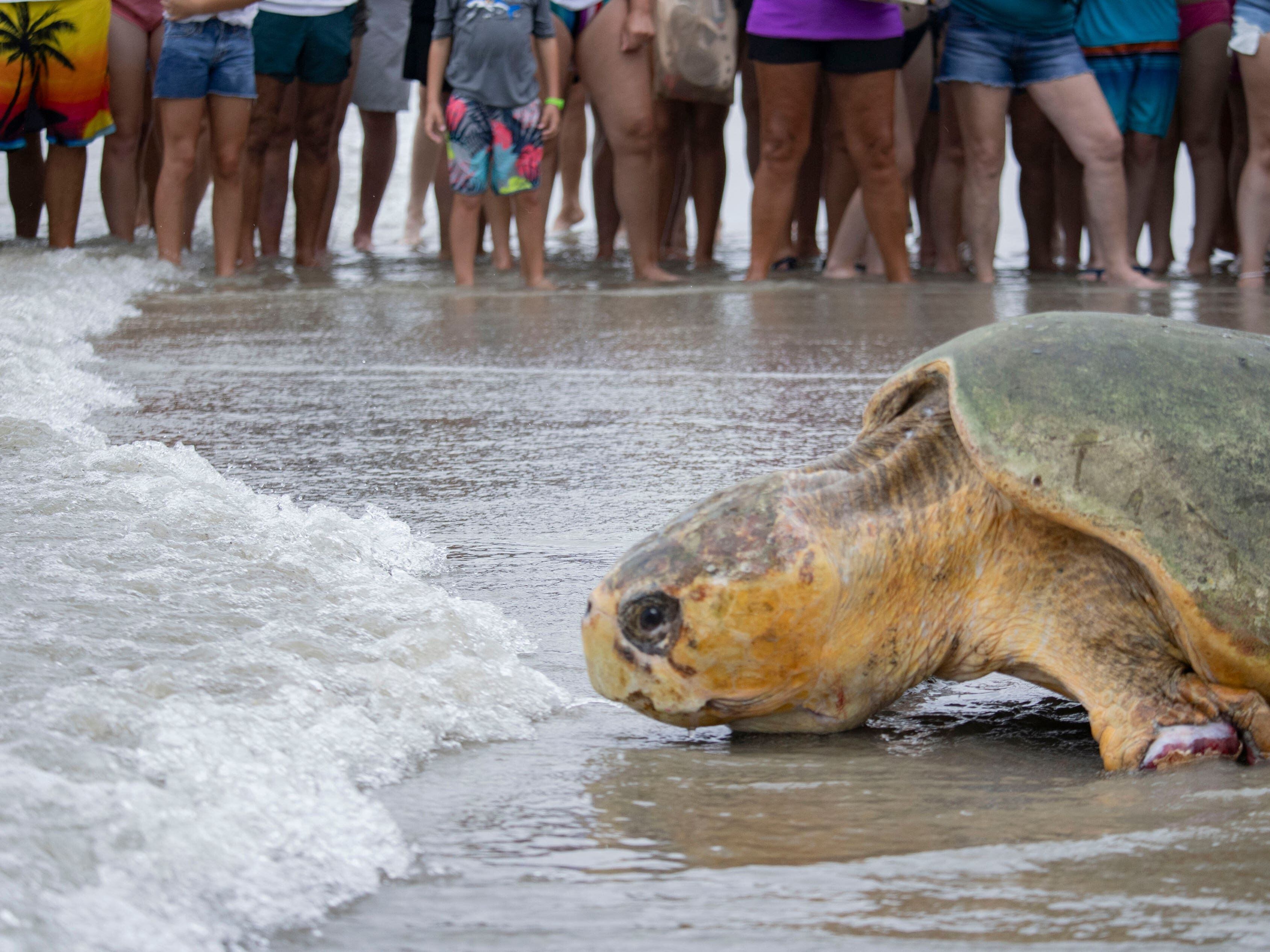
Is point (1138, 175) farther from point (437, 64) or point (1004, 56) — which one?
point (437, 64)

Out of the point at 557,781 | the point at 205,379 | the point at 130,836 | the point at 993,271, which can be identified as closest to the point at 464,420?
the point at 205,379

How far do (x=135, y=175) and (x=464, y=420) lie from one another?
3950 mm

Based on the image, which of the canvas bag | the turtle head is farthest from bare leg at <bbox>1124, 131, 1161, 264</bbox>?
the turtle head

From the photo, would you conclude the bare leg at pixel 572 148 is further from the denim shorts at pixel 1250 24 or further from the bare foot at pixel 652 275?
the denim shorts at pixel 1250 24

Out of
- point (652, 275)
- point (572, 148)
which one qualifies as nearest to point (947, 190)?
point (652, 275)

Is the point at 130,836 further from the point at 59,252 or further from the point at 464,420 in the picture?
the point at 59,252

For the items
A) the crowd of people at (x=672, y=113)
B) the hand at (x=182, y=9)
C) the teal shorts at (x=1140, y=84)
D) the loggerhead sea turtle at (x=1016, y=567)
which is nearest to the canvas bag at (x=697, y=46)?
the crowd of people at (x=672, y=113)

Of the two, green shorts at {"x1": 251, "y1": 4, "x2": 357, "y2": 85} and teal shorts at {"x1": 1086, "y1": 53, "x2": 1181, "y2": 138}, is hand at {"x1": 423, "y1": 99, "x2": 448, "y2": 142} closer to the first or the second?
green shorts at {"x1": 251, "y1": 4, "x2": 357, "y2": 85}

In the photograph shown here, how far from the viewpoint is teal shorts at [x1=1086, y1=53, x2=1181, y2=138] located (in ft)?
19.2

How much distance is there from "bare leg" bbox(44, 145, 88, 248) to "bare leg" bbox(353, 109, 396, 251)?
1574mm

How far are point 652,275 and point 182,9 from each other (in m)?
2.13

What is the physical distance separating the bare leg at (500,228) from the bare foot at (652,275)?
627 millimetres

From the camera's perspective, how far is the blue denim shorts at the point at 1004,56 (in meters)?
5.25

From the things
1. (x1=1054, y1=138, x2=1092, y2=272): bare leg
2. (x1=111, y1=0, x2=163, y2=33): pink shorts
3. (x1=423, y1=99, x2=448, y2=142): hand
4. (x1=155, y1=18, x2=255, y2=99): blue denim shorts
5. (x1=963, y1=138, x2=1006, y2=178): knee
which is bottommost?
(x1=1054, y1=138, x2=1092, y2=272): bare leg
